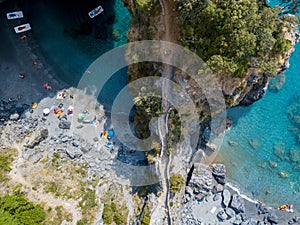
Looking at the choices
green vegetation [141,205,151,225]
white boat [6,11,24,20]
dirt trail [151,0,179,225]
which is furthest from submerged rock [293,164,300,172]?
white boat [6,11,24,20]

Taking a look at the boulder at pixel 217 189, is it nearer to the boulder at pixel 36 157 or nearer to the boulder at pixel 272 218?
the boulder at pixel 272 218

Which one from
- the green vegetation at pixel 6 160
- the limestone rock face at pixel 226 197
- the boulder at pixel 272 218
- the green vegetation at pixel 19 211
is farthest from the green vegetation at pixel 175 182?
the green vegetation at pixel 6 160

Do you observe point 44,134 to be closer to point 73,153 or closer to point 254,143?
point 73,153

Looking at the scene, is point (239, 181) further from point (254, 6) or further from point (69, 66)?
point (69, 66)

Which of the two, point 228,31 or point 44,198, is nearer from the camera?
point 228,31

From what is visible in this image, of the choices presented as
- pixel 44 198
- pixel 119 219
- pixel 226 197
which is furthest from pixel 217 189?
pixel 44 198

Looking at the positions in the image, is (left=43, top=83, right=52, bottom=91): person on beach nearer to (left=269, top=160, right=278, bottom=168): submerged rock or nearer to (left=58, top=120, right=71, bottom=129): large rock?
(left=58, top=120, right=71, bottom=129): large rock
